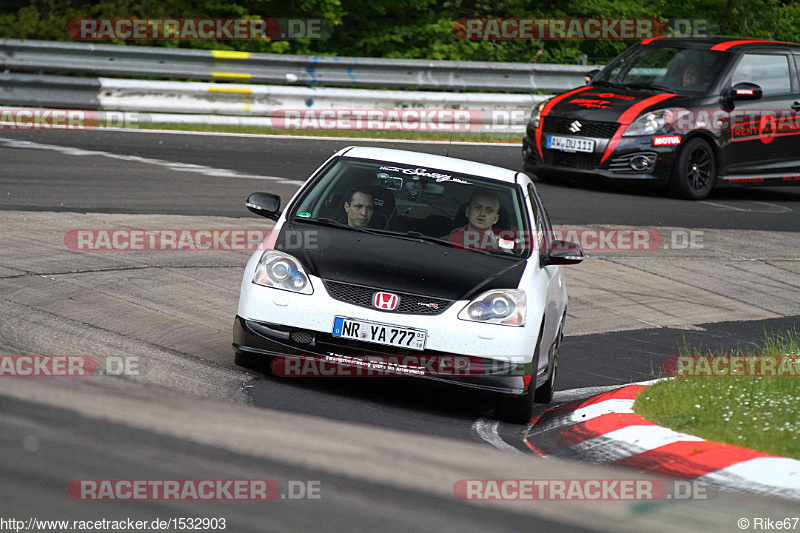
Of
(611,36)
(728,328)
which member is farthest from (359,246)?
(611,36)

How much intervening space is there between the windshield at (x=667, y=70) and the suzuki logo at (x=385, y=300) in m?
10.4

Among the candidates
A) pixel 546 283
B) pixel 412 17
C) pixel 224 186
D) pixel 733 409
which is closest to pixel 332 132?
pixel 224 186

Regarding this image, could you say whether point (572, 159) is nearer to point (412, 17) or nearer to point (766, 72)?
point (766, 72)

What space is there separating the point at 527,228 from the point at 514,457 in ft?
7.48

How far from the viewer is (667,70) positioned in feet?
53.6

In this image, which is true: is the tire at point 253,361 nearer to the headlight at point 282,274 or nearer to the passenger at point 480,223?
the headlight at point 282,274

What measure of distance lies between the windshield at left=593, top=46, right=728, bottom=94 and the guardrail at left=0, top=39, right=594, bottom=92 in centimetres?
457

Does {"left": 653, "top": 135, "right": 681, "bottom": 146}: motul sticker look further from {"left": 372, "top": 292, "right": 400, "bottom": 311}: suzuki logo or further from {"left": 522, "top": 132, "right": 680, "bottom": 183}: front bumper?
{"left": 372, "top": 292, "right": 400, "bottom": 311}: suzuki logo

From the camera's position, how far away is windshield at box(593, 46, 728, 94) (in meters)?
16.1

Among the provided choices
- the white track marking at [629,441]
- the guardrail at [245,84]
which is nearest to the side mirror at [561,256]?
the white track marking at [629,441]

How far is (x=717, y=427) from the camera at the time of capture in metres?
6.12

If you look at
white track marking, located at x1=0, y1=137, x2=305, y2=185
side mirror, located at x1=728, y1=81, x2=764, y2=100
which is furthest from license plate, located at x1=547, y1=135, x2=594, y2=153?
white track marking, located at x1=0, y1=137, x2=305, y2=185

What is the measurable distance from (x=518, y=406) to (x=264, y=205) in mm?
2024

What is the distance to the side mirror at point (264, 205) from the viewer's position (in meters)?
7.43
